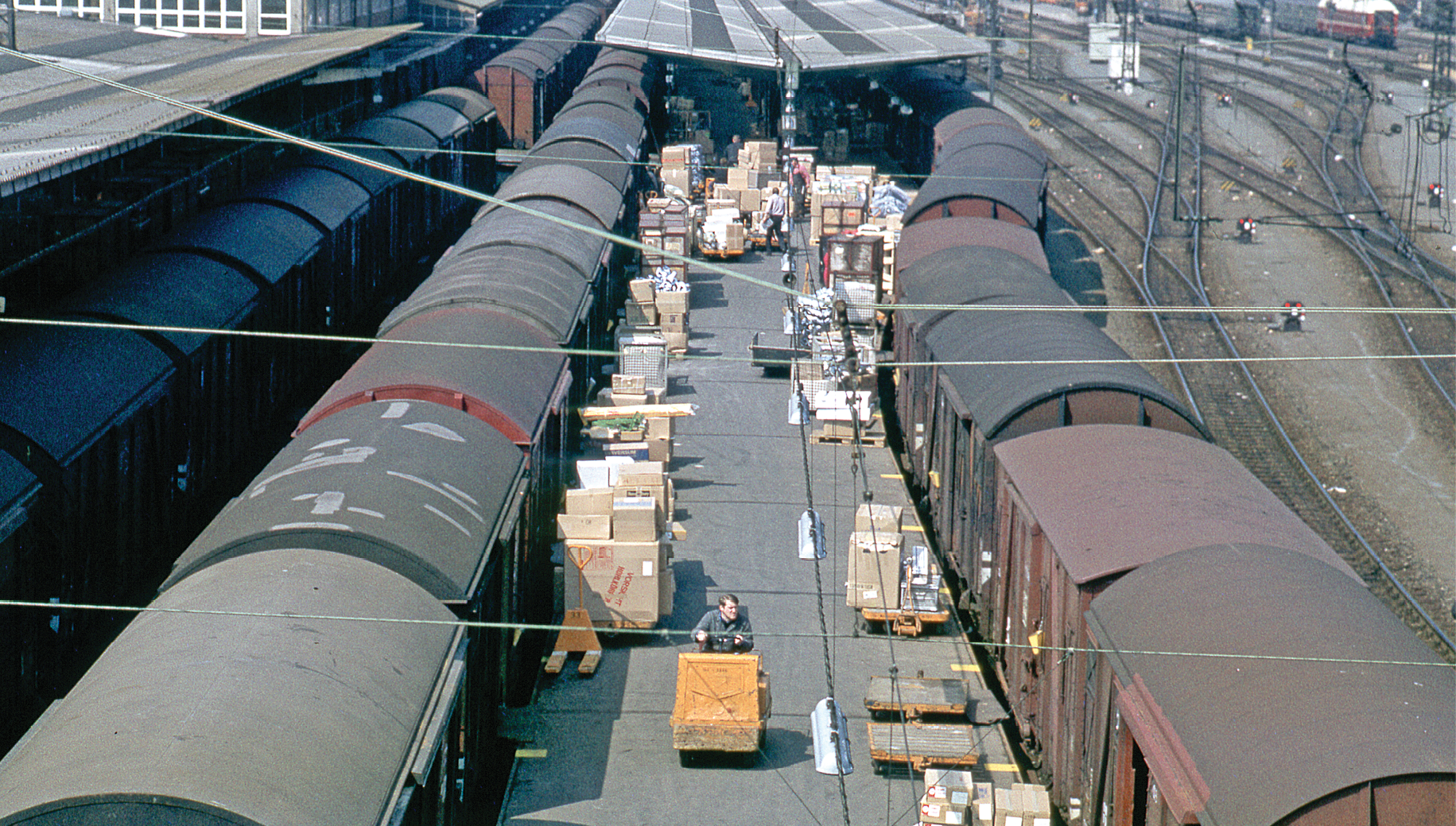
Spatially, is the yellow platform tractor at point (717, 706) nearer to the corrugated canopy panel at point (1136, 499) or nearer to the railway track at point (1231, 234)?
the corrugated canopy panel at point (1136, 499)

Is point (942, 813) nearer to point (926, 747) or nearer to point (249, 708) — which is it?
point (926, 747)

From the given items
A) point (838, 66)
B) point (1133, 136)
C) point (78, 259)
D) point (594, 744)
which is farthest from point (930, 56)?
point (594, 744)

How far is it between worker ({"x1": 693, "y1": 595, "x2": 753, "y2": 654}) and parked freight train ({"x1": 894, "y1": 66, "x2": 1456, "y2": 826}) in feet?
8.03

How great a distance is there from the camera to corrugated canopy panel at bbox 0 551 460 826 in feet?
21.2

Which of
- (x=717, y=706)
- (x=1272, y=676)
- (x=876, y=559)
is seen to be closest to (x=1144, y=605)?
(x=1272, y=676)

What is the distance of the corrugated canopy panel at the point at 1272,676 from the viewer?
6832 millimetres

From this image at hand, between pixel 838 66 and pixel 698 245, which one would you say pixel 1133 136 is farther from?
pixel 698 245

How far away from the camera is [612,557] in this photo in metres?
14.3

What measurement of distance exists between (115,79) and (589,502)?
13.7 meters

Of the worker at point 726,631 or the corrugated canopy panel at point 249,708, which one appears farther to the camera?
the worker at point 726,631

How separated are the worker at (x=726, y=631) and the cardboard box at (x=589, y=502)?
1816 mm

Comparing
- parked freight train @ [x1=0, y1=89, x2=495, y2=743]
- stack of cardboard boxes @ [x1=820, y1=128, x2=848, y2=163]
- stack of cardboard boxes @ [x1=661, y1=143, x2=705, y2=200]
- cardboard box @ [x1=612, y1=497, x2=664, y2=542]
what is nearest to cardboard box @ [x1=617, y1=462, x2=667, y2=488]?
cardboard box @ [x1=612, y1=497, x2=664, y2=542]

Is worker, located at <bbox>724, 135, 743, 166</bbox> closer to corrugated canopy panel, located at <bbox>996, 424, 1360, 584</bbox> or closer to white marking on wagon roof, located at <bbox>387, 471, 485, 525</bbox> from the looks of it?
corrugated canopy panel, located at <bbox>996, 424, 1360, 584</bbox>

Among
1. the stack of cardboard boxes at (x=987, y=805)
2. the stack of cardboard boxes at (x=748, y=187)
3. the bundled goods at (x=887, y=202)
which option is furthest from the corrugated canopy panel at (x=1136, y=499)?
the stack of cardboard boxes at (x=748, y=187)
